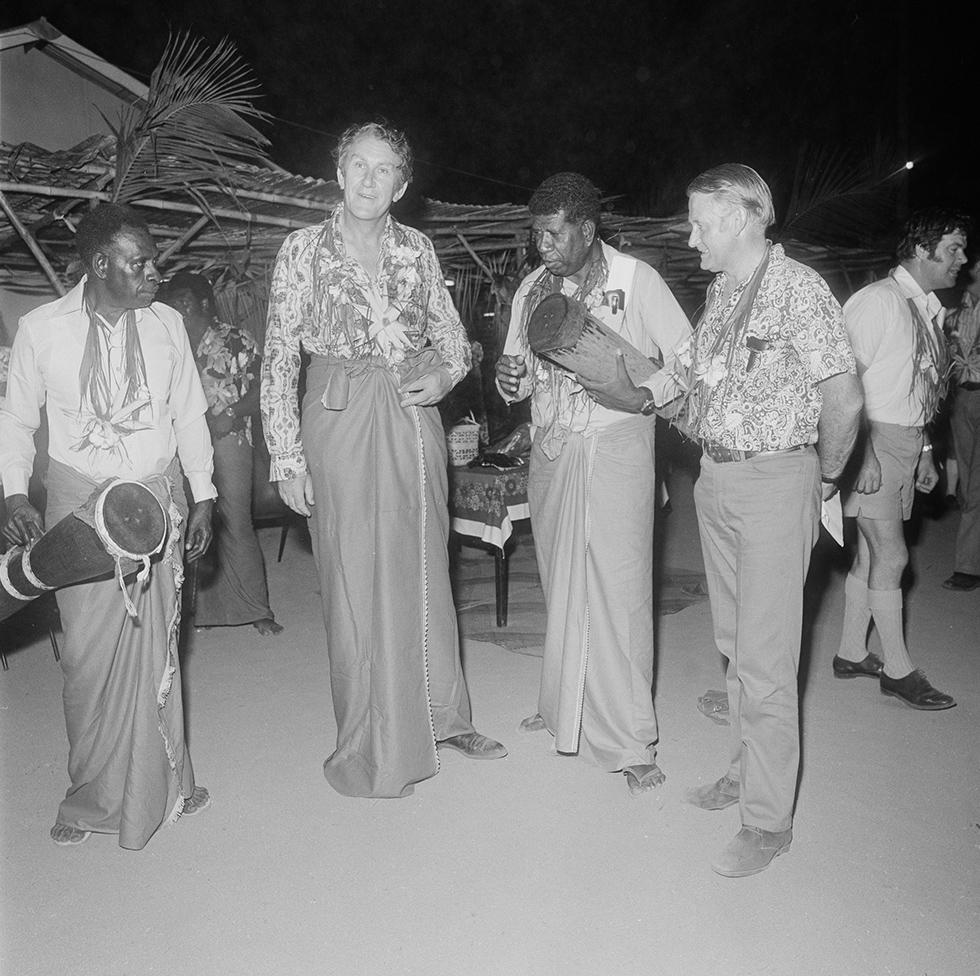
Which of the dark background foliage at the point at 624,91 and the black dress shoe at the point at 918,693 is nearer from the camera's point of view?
the black dress shoe at the point at 918,693

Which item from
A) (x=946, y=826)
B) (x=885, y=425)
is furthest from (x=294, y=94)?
(x=946, y=826)

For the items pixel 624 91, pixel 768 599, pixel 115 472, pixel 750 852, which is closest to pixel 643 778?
pixel 750 852

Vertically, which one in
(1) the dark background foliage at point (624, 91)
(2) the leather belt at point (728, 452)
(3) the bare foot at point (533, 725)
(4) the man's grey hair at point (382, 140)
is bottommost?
(3) the bare foot at point (533, 725)

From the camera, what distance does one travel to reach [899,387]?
356 cm

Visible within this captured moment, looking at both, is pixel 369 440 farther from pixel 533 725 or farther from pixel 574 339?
pixel 533 725

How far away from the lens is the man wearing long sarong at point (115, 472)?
2.49 meters

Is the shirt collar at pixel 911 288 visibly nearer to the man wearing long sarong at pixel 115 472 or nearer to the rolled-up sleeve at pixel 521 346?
the rolled-up sleeve at pixel 521 346

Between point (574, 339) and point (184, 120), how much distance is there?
2.23 metres

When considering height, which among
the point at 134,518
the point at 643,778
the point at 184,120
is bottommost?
the point at 643,778

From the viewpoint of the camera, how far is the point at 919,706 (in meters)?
3.57

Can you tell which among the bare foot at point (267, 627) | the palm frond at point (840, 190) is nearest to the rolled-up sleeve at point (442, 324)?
the bare foot at point (267, 627)

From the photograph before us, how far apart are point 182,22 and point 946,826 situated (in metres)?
17.2

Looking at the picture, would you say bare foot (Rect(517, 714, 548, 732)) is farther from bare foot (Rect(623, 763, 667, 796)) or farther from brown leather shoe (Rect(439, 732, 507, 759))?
bare foot (Rect(623, 763, 667, 796))

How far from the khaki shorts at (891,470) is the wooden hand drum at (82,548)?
8.88 ft
